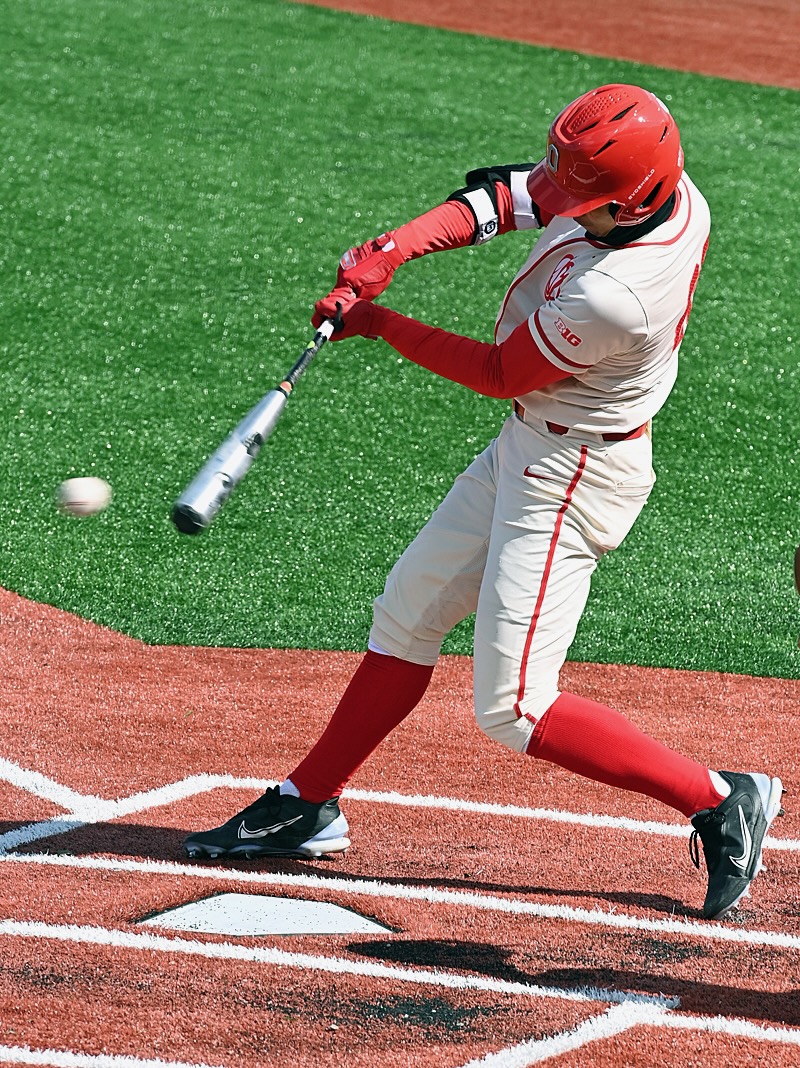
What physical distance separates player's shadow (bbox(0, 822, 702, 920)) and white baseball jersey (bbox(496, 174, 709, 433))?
49.9 inches

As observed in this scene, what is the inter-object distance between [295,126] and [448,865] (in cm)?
885

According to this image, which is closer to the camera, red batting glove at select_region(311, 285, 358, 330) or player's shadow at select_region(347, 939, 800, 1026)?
player's shadow at select_region(347, 939, 800, 1026)

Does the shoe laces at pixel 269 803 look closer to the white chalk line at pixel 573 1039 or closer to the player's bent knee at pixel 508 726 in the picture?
the player's bent knee at pixel 508 726

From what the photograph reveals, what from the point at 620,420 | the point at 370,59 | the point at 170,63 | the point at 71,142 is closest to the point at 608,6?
the point at 370,59

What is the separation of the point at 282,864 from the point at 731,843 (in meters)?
1.26

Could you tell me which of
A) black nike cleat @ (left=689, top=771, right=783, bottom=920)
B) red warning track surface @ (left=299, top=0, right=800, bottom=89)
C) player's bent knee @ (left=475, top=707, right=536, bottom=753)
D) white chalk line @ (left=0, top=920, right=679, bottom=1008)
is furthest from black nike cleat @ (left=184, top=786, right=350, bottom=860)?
red warning track surface @ (left=299, top=0, right=800, bottom=89)

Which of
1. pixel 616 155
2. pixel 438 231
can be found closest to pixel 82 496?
pixel 438 231

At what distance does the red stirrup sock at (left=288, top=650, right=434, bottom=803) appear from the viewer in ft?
12.6

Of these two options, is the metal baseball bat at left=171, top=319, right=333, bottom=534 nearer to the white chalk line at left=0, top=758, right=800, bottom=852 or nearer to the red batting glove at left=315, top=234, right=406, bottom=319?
the red batting glove at left=315, top=234, right=406, bottom=319

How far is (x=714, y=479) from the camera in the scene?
743cm

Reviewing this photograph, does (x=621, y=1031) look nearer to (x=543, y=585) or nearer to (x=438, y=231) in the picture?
(x=543, y=585)

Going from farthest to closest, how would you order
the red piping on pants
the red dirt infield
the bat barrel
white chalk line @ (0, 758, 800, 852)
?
white chalk line @ (0, 758, 800, 852), the red piping on pants, the bat barrel, the red dirt infield

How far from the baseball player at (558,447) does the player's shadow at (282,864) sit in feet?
0.39

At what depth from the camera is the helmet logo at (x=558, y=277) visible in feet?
10.8
